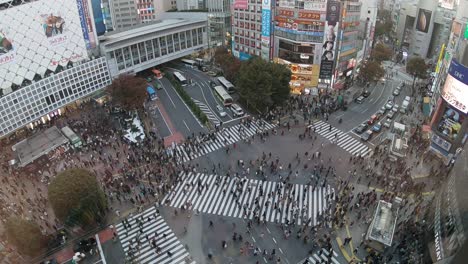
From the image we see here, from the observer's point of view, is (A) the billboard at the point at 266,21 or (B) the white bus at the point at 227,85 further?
(B) the white bus at the point at 227,85

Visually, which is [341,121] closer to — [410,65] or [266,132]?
[266,132]

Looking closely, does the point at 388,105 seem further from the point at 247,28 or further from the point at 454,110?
the point at 247,28

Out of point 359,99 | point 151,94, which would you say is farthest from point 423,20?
point 151,94

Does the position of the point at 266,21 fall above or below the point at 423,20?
above

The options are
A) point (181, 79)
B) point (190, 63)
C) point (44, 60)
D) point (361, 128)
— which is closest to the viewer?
point (44, 60)

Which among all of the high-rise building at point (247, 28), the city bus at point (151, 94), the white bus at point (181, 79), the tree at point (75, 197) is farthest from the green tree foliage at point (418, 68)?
the tree at point (75, 197)

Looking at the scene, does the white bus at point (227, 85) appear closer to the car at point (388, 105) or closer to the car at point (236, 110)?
the car at point (236, 110)
